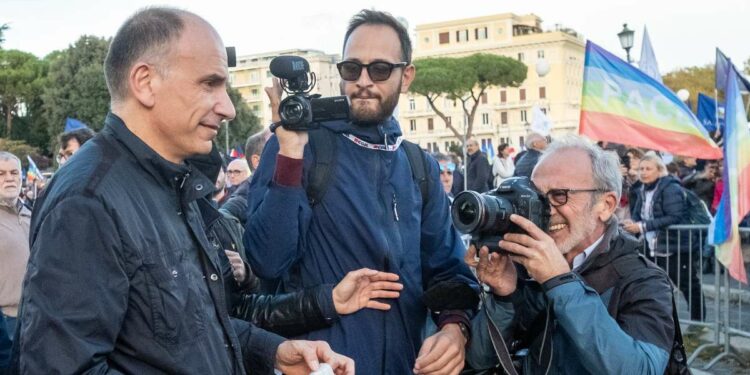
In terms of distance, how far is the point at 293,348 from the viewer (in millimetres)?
2508

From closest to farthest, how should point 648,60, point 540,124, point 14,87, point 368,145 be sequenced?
point 368,145
point 648,60
point 540,124
point 14,87

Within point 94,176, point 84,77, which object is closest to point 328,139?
point 94,176

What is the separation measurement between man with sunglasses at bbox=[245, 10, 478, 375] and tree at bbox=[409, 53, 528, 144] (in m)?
72.7

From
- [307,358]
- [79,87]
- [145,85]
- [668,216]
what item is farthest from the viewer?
[79,87]

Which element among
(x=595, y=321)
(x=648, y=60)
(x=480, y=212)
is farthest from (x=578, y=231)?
(x=648, y=60)

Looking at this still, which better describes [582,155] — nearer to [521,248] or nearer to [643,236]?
[521,248]

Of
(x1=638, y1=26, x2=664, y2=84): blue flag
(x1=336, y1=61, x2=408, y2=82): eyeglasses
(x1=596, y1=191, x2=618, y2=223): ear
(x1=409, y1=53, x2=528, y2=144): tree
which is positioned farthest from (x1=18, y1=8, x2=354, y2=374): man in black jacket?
(x1=409, y1=53, x2=528, y2=144): tree

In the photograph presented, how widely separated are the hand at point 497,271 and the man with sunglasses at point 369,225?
5.7 inches

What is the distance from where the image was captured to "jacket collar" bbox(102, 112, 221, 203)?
2.01 meters

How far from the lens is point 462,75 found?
3206 inches

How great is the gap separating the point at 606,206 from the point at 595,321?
58cm

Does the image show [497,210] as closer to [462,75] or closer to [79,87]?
[79,87]

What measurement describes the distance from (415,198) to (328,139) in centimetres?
38

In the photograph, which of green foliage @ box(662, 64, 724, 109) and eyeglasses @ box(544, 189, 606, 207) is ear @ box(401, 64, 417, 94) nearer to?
eyeglasses @ box(544, 189, 606, 207)
